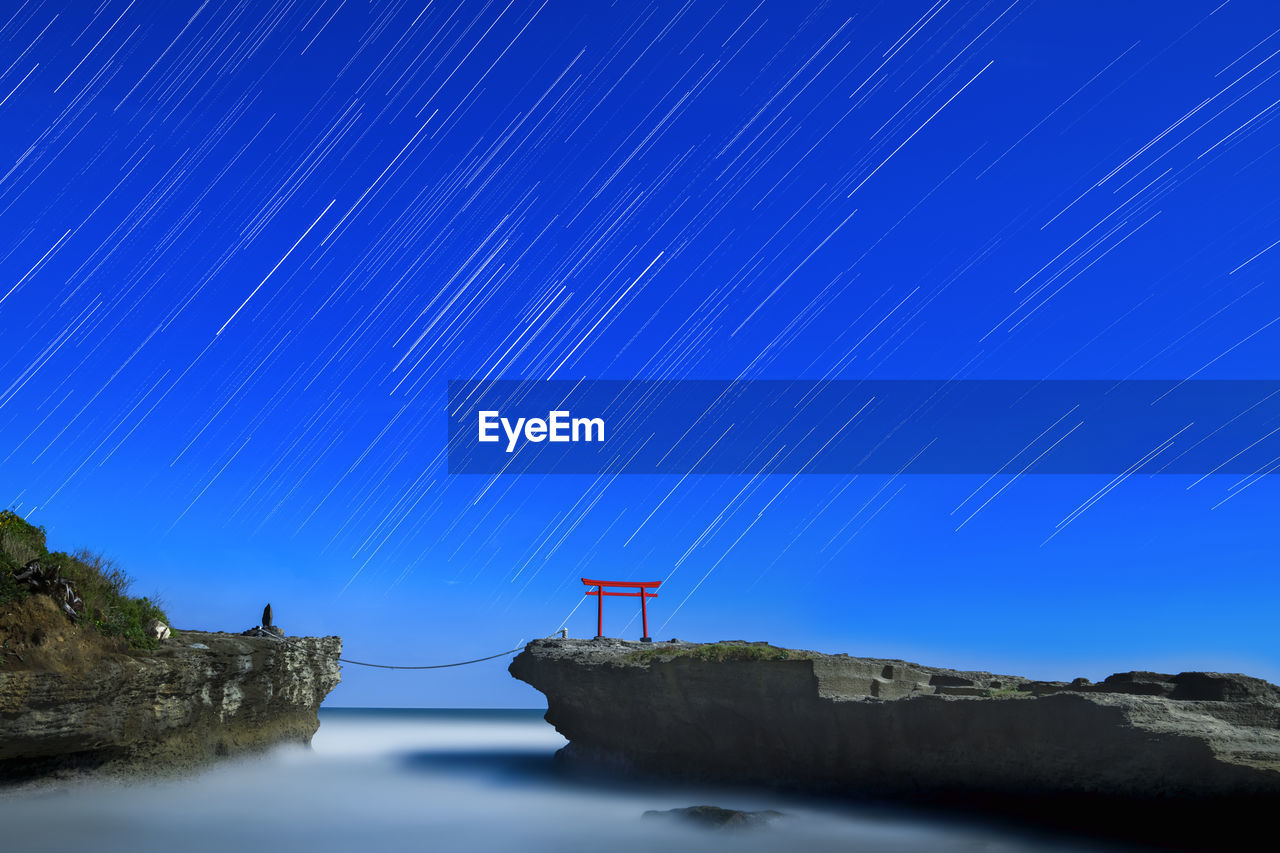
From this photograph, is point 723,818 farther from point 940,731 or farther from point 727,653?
point 727,653

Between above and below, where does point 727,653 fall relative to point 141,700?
above

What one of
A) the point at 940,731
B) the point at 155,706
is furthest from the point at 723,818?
the point at 155,706

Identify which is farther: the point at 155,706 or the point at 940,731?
the point at 940,731

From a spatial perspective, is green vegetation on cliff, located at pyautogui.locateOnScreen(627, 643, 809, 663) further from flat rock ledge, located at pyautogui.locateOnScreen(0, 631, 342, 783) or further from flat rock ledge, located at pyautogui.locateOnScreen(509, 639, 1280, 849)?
flat rock ledge, located at pyautogui.locateOnScreen(0, 631, 342, 783)

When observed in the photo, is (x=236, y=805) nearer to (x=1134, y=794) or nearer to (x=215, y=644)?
(x=215, y=644)

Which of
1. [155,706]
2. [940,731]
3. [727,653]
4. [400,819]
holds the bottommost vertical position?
[400,819]

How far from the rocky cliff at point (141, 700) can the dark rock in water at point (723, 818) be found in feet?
45.1

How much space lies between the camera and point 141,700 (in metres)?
21.6

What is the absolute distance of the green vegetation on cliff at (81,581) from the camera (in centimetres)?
1917

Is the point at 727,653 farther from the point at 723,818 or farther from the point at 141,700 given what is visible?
the point at 141,700

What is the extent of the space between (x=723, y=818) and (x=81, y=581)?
17254 millimetres

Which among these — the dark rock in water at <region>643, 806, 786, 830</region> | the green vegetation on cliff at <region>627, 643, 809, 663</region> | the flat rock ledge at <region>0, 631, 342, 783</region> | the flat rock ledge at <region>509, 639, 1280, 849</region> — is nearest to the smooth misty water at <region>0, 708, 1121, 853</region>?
the dark rock in water at <region>643, 806, 786, 830</region>

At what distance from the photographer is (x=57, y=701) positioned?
18.4 meters

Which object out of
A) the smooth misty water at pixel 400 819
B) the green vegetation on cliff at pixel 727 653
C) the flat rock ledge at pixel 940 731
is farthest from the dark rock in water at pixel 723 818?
the green vegetation on cliff at pixel 727 653
